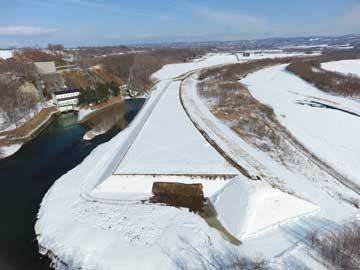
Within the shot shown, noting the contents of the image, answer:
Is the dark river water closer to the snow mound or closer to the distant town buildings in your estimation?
the distant town buildings

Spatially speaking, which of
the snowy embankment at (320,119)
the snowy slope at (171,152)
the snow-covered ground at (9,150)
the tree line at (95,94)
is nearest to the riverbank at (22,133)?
the snow-covered ground at (9,150)

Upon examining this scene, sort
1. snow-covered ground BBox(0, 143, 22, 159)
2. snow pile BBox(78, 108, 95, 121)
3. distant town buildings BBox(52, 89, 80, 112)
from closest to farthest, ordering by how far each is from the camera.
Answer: snow-covered ground BBox(0, 143, 22, 159)
snow pile BBox(78, 108, 95, 121)
distant town buildings BBox(52, 89, 80, 112)

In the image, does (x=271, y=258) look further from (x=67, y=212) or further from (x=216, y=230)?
(x=67, y=212)

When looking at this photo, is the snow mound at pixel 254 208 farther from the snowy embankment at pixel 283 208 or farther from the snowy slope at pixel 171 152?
the snowy slope at pixel 171 152

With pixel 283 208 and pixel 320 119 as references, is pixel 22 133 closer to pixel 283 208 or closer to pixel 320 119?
pixel 283 208

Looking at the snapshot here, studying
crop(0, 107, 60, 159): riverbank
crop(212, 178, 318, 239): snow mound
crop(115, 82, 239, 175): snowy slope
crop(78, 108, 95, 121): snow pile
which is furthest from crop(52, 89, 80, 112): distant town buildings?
crop(212, 178, 318, 239): snow mound
